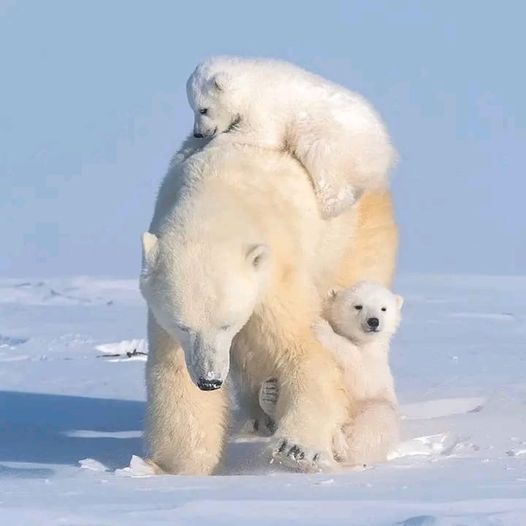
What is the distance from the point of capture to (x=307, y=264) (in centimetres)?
440

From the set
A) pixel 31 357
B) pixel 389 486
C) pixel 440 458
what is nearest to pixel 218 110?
pixel 440 458

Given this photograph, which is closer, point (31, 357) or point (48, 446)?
point (48, 446)

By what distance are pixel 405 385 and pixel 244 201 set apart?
2555mm

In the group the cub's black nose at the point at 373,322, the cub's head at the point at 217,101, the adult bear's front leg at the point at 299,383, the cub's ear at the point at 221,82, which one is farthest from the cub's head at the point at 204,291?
the cub's ear at the point at 221,82

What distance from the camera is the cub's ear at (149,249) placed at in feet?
13.0

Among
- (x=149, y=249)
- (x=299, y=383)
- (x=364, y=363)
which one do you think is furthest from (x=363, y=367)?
(x=149, y=249)

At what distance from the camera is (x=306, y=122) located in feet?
16.2

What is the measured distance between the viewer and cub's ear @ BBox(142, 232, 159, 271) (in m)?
3.95

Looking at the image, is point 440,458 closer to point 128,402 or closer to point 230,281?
point 230,281

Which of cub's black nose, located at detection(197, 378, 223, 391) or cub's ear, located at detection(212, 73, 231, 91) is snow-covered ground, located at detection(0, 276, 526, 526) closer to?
cub's black nose, located at detection(197, 378, 223, 391)

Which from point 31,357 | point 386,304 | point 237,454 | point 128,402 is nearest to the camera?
point 237,454

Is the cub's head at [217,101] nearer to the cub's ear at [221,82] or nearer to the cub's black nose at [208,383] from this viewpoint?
the cub's ear at [221,82]

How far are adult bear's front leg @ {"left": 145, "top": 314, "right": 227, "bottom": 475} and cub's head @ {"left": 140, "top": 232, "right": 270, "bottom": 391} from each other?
0.33 m

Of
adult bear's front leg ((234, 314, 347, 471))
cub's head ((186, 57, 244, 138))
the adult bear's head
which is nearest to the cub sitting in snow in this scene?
adult bear's front leg ((234, 314, 347, 471))
